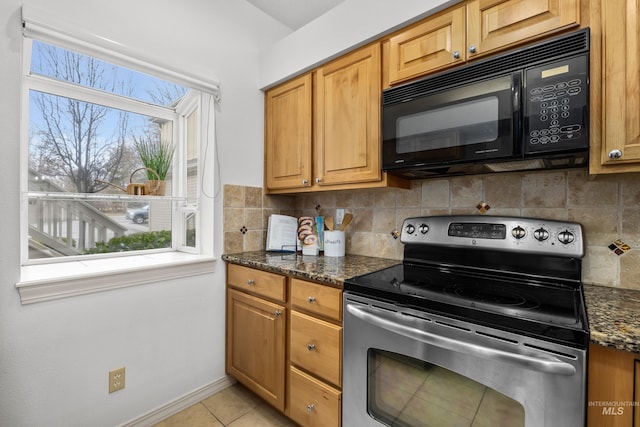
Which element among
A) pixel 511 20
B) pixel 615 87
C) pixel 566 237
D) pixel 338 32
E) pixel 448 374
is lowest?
pixel 448 374

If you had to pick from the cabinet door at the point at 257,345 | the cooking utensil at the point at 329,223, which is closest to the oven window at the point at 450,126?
→ the cooking utensil at the point at 329,223

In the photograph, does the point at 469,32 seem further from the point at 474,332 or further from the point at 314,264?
the point at 314,264

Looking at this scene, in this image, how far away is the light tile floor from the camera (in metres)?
1.64

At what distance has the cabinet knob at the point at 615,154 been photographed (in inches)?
37.5

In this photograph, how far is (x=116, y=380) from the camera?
1.51 m

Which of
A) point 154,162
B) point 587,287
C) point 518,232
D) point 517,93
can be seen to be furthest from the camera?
point 154,162

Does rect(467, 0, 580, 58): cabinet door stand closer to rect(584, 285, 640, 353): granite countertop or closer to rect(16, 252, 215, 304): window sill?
rect(584, 285, 640, 353): granite countertop

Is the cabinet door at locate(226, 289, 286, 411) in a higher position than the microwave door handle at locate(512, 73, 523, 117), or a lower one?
lower

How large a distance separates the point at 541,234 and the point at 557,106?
53 cm

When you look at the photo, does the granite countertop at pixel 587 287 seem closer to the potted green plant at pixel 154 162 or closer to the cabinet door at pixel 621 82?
the cabinet door at pixel 621 82

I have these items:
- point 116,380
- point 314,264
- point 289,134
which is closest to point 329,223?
point 314,264

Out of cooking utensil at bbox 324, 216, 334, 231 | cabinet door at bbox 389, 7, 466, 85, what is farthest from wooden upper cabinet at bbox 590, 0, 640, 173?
cooking utensil at bbox 324, 216, 334, 231

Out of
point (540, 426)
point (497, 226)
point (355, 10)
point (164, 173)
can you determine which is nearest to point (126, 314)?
point (164, 173)

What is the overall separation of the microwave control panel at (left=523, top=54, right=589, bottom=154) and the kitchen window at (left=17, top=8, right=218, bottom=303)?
1667 mm
